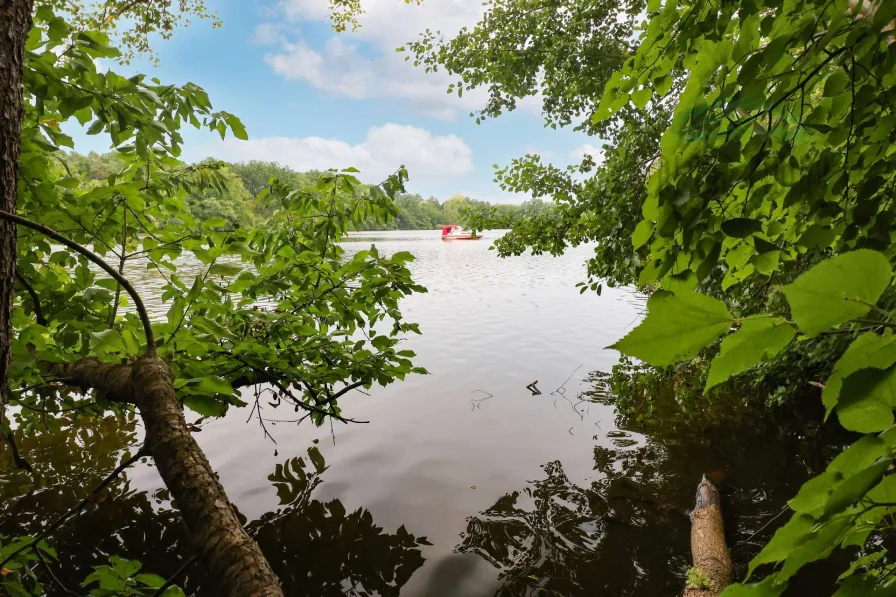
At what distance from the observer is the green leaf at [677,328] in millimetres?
600

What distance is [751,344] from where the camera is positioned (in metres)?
0.65

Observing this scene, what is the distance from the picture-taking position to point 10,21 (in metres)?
1.76

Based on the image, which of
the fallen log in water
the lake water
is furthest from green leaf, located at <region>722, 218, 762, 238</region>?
the lake water

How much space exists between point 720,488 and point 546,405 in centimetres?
395

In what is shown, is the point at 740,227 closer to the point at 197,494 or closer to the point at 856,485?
Result: the point at 856,485

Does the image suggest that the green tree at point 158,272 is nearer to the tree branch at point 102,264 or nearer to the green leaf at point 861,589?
the tree branch at point 102,264

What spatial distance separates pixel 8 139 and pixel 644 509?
7.56 m

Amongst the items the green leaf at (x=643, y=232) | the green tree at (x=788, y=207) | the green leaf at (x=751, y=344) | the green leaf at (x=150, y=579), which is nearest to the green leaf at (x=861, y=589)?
the green tree at (x=788, y=207)

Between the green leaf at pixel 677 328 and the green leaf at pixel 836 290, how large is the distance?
8 centimetres

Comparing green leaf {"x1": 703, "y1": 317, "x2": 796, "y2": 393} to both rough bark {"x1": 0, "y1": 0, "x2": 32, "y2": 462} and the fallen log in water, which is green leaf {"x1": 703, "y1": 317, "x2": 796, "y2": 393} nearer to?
rough bark {"x1": 0, "y1": 0, "x2": 32, "y2": 462}

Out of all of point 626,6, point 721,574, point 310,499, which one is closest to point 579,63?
point 626,6

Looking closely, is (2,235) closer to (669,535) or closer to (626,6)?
(669,535)

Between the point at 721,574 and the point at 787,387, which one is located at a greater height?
the point at 787,387

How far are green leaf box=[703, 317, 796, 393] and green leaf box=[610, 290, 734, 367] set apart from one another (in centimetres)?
6
